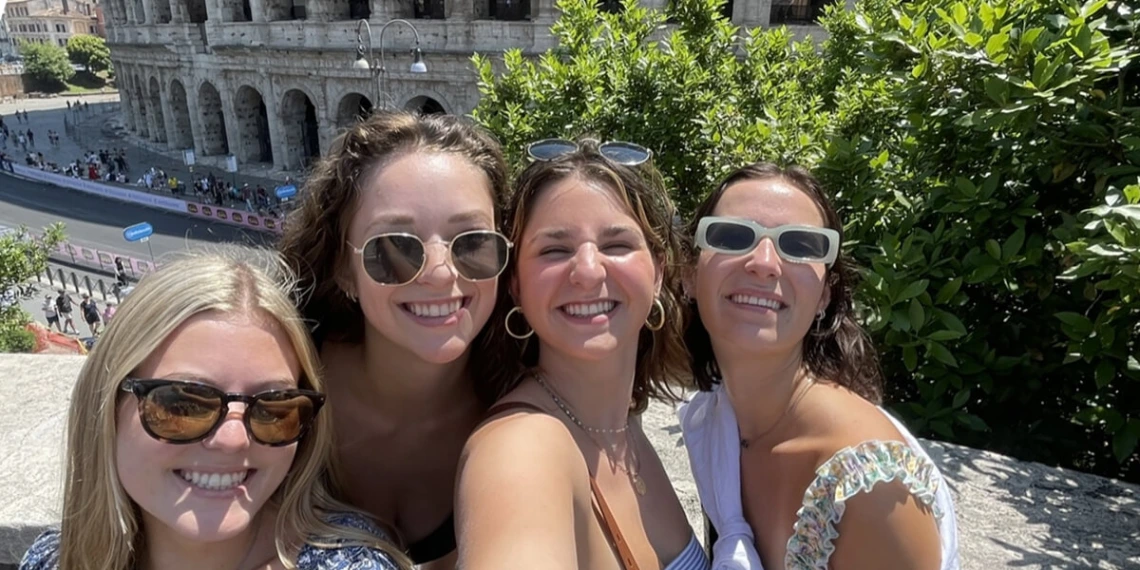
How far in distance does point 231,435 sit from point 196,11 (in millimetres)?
33909

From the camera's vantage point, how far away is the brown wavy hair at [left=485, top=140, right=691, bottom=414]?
196 centimetres

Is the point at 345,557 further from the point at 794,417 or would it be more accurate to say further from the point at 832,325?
the point at 832,325

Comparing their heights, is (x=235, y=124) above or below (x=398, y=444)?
below

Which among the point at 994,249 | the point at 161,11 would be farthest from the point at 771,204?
the point at 161,11

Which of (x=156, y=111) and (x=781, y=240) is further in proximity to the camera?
(x=156, y=111)

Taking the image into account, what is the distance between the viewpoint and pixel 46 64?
68.7 metres

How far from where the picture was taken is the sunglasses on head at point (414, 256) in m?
1.82

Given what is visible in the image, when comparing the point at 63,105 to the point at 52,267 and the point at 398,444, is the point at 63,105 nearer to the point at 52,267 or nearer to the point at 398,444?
the point at 52,267

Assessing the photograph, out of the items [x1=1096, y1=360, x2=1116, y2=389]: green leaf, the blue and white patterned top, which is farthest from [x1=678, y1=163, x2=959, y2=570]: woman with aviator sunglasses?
[x1=1096, y1=360, x2=1116, y2=389]: green leaf

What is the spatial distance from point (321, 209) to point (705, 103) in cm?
427

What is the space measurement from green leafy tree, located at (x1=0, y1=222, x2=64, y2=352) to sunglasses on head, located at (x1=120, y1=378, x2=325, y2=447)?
1254 cm

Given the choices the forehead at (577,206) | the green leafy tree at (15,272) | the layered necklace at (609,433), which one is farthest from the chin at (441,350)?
the green leafy tree at (15,272)

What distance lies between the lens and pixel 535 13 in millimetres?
19781

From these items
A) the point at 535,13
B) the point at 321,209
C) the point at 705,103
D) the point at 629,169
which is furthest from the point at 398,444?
the point at 535,13
